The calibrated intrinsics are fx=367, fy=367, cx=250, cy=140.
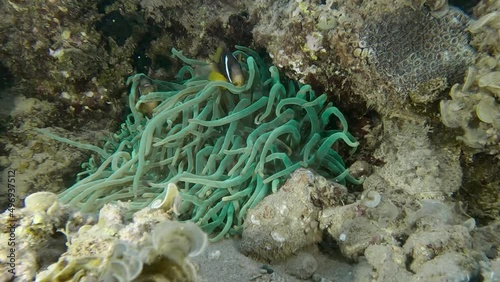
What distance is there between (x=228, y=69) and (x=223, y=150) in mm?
665

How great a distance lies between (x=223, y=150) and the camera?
2580 millimetres

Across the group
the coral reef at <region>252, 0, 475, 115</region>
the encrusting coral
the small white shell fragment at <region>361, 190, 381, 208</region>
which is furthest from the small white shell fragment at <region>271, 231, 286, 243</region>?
the coral reef at <region>252, 0, 475, 115</region>

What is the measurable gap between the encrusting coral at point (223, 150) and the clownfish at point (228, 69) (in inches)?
3.3

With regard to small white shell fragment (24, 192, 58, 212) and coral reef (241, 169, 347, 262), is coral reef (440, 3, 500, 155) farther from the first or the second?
small white shell fragment (24, 192, 58, 212)

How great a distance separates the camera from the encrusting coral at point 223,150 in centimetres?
248

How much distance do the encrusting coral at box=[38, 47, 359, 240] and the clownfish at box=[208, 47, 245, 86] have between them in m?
0.08

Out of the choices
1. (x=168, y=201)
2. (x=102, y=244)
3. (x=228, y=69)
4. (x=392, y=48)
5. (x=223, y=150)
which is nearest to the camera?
(x=102, y=244)

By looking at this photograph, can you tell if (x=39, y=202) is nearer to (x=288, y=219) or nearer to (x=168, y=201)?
(x=168, y=201)

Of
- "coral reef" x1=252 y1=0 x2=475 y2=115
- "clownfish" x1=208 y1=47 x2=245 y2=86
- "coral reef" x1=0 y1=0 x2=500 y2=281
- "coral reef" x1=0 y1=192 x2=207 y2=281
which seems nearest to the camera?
"coral reef" x1=0 y1=192 x2=207 y2=281

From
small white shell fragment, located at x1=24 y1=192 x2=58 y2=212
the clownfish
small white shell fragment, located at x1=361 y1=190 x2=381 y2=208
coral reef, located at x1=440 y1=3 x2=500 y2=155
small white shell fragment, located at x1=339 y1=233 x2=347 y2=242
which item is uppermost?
the clownfish

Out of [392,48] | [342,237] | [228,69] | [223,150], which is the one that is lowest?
[342,237]

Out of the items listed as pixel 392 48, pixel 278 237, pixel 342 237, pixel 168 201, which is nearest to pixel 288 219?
pixel 278 237

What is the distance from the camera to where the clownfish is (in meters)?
2.82

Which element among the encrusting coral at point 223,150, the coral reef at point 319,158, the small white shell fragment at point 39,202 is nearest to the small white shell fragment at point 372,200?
the coral reef at point 319,158
